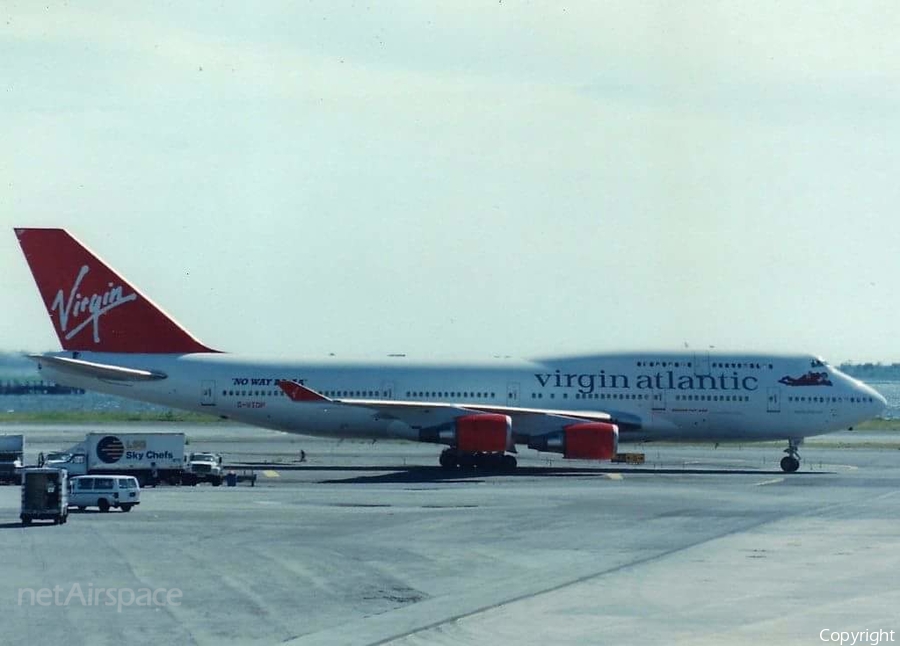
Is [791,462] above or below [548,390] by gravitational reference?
below

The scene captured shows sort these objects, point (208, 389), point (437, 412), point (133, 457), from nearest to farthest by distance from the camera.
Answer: point (133, 457)
point (437, 412)
point (208, 389)

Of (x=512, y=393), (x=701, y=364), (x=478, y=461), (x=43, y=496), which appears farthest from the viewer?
(x=701, y=364)

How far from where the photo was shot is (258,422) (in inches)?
2445

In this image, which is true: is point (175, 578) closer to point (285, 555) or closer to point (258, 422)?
point (285, 555)

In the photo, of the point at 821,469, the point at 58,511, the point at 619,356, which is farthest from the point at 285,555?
the point at 821,469

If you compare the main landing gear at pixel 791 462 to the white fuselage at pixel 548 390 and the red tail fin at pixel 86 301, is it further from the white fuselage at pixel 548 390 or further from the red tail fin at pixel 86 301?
the red tail fin at pixel 86 301

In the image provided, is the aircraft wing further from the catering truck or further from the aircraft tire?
the aircraft tire

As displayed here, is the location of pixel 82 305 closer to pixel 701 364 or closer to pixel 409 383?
pixel 409 383

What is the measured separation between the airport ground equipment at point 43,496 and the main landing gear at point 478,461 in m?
25.4

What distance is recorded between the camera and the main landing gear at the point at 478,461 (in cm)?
6041

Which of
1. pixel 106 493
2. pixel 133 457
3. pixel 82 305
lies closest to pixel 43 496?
pixel 106 493

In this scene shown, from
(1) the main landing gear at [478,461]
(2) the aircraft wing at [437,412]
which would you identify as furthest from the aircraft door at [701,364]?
(1) the main landing gear at [478,461]

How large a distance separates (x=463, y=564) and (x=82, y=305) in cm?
3666

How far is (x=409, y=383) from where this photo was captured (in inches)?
2445
